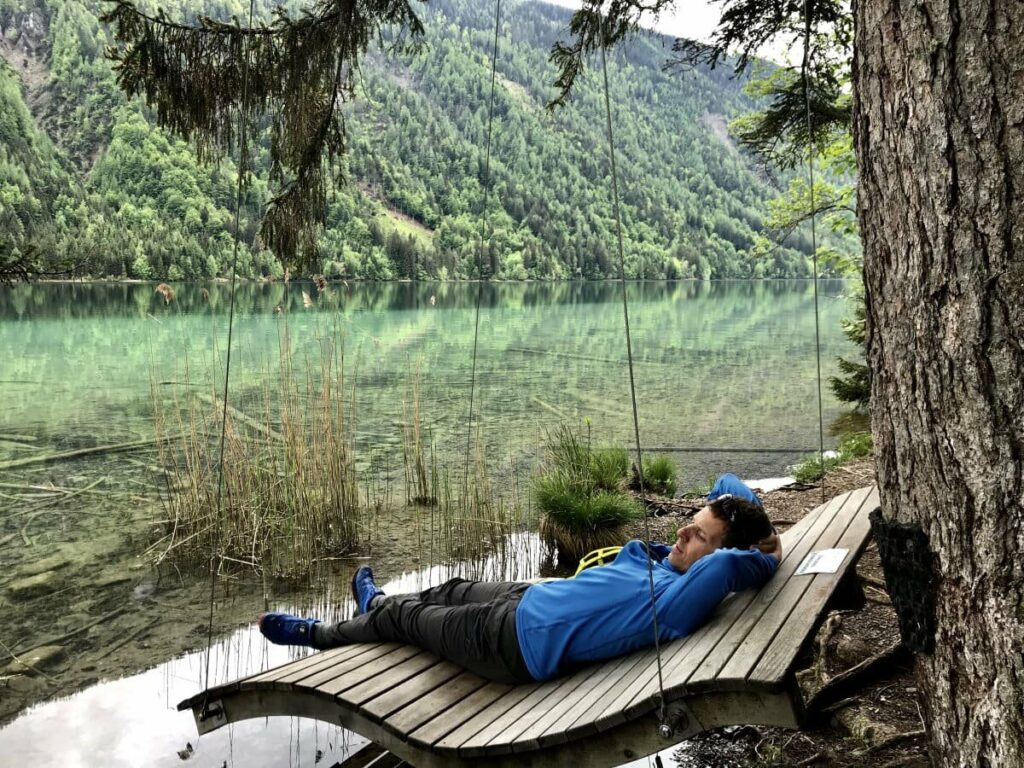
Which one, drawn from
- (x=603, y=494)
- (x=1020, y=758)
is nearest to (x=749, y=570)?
(x=1020, y=758)

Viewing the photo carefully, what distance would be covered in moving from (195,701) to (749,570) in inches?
69.1

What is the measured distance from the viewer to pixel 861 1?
65.5 inches

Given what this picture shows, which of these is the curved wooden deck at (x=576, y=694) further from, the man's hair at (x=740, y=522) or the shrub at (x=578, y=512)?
the shrub at (x=578, y=512)

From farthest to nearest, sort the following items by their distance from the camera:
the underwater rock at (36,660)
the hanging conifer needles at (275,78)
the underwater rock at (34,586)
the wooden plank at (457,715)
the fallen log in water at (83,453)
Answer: the fallen log in water at (83,453) → the underwater rock at (34,586) → the hanging conifer needles at (275,78) → the underwater rock at (36,660) → the wooden plank at (457,715)

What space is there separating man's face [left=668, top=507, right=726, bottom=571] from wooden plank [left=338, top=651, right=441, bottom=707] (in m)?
0.86

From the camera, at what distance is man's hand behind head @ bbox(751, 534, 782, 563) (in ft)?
8.26

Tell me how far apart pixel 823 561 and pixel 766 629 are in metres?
0.54

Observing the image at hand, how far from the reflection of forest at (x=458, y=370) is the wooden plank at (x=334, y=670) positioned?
107 inches

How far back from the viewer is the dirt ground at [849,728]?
91.2 inches

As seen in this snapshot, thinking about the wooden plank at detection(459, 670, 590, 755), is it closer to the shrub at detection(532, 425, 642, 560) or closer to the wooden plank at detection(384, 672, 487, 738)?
the wooden plank at detection(384, 672, 487, 738)

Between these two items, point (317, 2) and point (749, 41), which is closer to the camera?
point (317, 2)

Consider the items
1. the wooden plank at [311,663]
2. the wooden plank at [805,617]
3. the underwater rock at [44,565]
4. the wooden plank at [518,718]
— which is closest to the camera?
the wooden plank at [805,617]

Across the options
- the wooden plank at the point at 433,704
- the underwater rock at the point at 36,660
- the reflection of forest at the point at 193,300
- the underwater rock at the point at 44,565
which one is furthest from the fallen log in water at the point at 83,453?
the reflection of forest at the point at 193,300

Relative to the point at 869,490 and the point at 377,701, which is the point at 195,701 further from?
the point at 869,490
